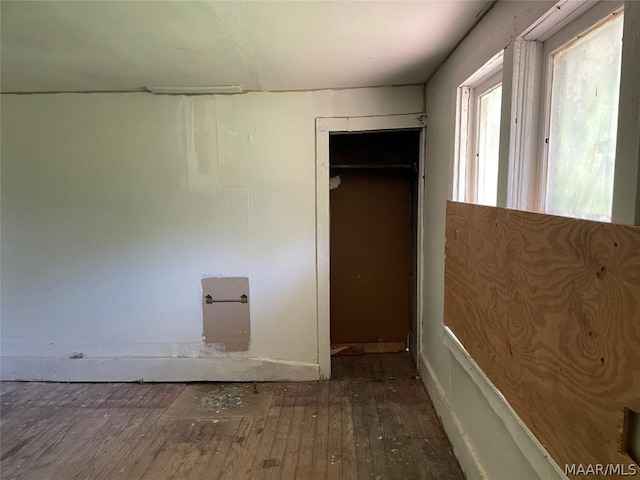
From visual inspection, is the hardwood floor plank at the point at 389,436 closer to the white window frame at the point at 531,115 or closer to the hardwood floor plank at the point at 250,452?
A: the hardwood floor plank at the point at 250,452

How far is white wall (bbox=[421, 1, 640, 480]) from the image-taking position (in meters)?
1.25

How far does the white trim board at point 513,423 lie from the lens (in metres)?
1.19

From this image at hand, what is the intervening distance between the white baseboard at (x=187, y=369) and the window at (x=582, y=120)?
92.3 inches

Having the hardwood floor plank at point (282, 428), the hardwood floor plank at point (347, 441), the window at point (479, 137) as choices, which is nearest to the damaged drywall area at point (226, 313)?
the hardwood floor plank at point (282, 428)

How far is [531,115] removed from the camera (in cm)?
144

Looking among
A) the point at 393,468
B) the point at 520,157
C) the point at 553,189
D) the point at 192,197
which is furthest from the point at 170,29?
the point at 393,468

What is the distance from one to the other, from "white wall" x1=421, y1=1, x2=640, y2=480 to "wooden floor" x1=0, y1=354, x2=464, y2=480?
0.26m

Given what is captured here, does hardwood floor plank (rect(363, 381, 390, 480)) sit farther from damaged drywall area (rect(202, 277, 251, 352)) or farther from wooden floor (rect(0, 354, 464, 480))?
damaged drywall area (rect(202, 277, 251, 352))

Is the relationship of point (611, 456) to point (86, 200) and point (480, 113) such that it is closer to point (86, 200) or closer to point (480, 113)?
point (480, 113)

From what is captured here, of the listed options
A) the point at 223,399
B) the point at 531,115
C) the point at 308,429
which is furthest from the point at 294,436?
the point at 531,115

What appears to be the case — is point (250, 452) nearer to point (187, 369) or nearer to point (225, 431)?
point (225, 431)

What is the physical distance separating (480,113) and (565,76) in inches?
28.6

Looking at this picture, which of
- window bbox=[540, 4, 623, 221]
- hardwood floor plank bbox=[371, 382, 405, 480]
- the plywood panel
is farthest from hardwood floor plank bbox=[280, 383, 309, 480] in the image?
window bbox=[540, 4, 623, 221]

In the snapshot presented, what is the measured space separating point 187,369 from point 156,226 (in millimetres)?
1157
